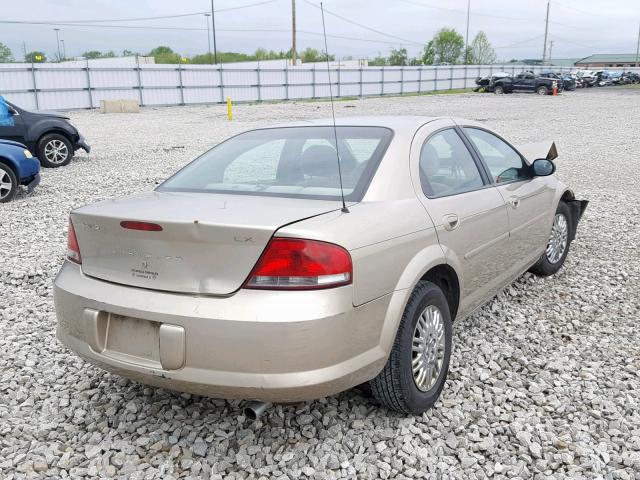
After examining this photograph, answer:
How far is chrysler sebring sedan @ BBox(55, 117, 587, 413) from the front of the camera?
2346 millimetres

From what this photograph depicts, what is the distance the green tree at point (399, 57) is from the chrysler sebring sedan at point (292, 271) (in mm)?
95819

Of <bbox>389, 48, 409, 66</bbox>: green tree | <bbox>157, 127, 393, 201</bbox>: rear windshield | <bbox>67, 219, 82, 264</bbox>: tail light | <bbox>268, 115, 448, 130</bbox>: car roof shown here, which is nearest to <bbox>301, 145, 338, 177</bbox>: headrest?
<bbox>157, 127, 393, 201</bbox>: rear windshield

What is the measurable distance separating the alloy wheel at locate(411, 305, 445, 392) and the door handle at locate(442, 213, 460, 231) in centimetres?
45

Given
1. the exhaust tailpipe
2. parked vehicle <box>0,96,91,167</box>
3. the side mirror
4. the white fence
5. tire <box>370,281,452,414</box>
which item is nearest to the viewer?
the exhaust tailpipe

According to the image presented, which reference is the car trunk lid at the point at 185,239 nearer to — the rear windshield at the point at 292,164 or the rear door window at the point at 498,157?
the rear windshield at the point at 292,164

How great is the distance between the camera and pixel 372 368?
257 centimetres

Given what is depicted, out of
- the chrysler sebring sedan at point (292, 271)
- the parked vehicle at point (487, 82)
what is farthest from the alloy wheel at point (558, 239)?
the parked vehicle at point (487, 82)

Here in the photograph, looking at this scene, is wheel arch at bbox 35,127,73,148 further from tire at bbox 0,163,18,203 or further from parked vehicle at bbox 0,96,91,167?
tire at bbox 0,163,18,203

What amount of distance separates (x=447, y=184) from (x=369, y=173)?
67 centimetres

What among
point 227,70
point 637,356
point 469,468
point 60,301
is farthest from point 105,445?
point 227,70

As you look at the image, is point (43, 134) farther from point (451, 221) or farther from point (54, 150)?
point (451, 221)

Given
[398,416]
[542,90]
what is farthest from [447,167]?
[542,90]

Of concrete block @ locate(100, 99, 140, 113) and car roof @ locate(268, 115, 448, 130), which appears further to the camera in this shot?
concrete block @ locate(100, 99, 140, 113)

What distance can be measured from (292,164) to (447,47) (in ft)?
369
